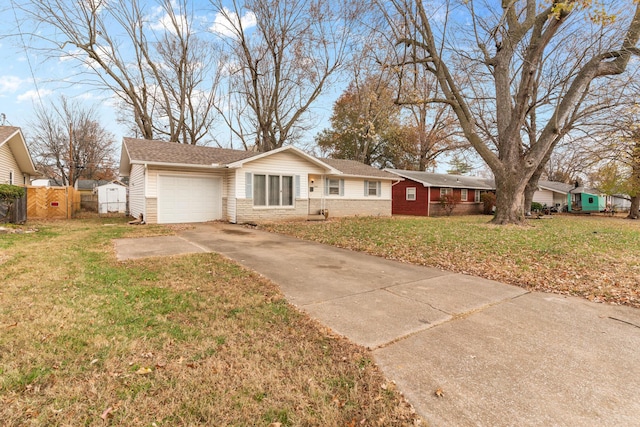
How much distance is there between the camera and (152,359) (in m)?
2.53

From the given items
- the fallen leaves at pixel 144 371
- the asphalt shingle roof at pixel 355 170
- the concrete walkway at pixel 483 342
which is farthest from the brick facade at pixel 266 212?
the fallen leaves at pixel 144 371

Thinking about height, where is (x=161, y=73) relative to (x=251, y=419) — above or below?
above

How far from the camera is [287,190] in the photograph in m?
14.9

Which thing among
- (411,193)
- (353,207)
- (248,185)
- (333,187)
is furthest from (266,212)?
(411,193)

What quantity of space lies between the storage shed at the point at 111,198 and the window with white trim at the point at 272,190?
12644 millimetres

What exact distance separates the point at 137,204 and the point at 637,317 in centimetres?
1696

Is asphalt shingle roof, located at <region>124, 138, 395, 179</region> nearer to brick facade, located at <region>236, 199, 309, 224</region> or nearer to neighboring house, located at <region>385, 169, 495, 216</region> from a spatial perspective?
brick facade, located at <region>236, 199, 309, 224</region>

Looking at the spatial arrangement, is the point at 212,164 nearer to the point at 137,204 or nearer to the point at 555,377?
the point at 137,204

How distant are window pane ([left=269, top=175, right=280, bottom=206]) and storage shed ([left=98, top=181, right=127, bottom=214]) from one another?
1287 centimetres

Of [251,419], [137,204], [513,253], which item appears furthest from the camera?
[137,204]

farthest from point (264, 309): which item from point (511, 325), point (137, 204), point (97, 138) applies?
point (97, 138)

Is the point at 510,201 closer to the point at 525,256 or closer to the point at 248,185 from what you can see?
the point at 525,256

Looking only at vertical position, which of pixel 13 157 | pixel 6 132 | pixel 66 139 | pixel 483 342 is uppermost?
pixel 66 139

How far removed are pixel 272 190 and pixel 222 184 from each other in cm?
247
